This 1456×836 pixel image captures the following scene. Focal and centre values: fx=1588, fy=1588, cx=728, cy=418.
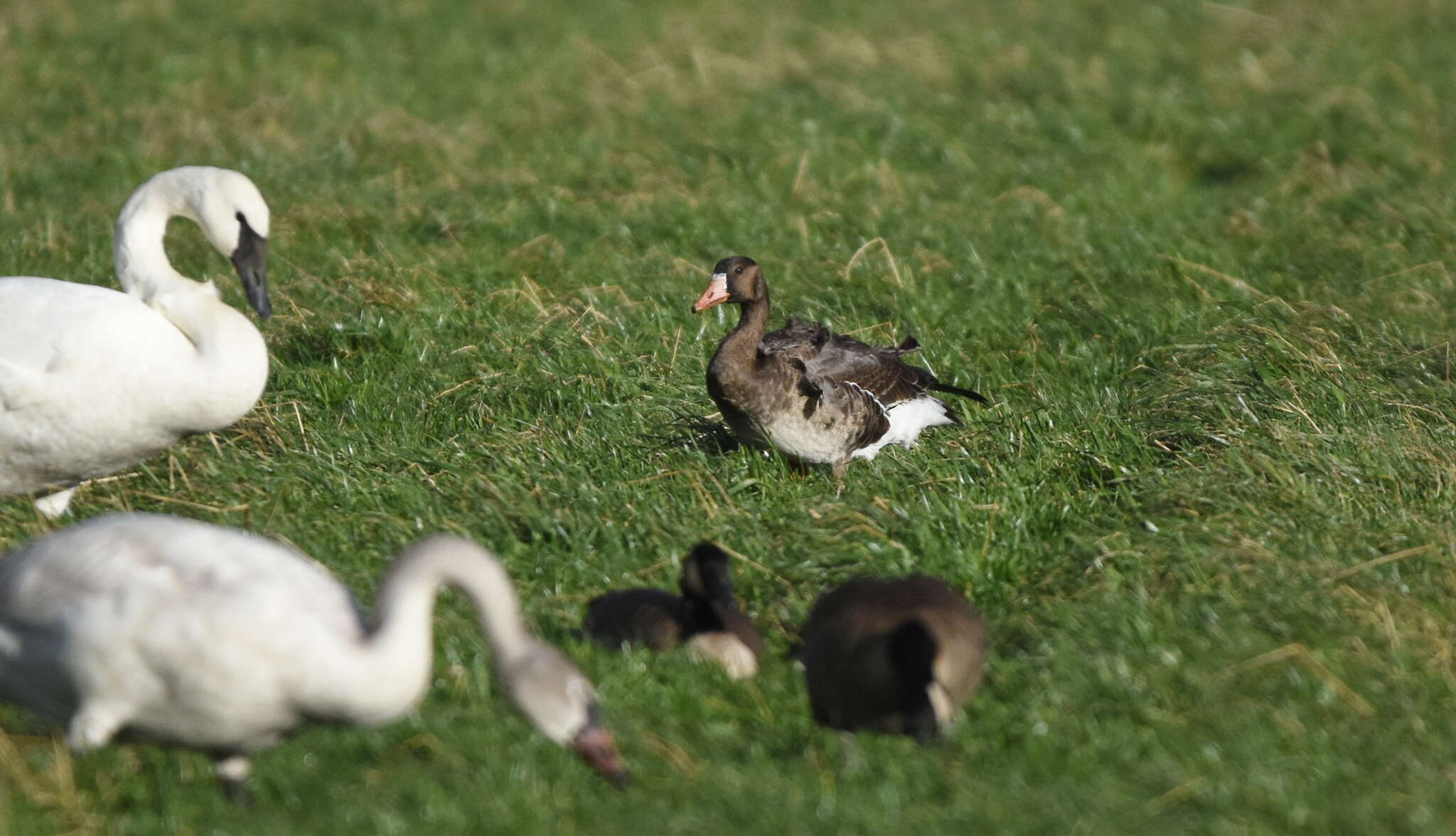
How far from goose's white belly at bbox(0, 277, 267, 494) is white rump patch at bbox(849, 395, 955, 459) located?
271 cm

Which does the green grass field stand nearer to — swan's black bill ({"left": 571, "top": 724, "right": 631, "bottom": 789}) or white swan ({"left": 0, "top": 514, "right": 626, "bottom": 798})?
swan's black bill ({"left": 571, "top": 724, "right": 631, "bottom": 789})

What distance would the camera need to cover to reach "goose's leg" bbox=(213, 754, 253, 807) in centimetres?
425

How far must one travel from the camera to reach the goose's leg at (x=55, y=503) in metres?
6.20

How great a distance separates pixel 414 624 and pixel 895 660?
144cm

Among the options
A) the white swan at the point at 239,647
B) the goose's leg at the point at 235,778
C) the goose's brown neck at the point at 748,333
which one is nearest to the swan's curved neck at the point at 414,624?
the white swan at the point at 239,647

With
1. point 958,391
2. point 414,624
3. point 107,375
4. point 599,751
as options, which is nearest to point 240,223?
point 107,375

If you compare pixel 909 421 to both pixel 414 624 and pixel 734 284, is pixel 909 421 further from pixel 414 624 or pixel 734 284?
pixel 414 624

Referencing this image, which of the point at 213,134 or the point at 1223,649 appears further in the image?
the point at 213,134

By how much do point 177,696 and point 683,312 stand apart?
4.55 meters

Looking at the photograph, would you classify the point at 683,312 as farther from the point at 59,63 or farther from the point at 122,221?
the point at 59,63

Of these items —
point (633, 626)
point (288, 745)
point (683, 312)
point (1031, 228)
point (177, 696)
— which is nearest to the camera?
point (177, 696)

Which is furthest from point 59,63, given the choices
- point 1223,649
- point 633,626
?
point 1223,649

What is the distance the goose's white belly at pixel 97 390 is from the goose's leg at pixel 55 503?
17cm

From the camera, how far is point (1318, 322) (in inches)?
305
